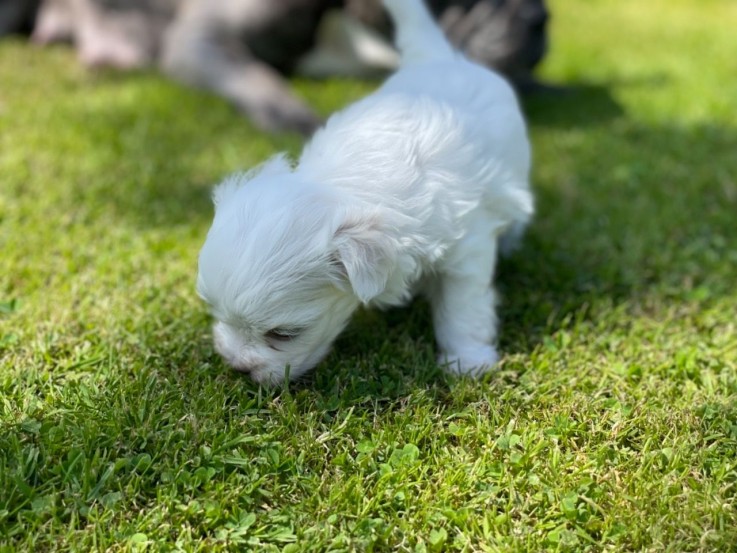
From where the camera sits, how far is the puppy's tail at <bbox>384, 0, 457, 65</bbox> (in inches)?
120

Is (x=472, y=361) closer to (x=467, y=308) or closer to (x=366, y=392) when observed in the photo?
(x=467, y=308)

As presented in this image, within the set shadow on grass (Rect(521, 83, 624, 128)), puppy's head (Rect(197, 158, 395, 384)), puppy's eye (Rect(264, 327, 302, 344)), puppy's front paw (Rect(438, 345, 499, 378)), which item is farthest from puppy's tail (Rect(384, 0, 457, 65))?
shadow on grass (Rect(521, 83, 624, 128))

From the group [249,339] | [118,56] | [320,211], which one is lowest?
[118,56]

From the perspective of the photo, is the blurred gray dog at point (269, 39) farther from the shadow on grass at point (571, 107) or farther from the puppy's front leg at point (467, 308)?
the puppy's front leg at point (467, 308)

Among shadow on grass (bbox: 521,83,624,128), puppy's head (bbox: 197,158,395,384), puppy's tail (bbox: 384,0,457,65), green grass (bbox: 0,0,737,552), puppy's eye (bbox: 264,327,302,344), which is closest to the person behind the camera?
green grass (bbox: 0,0,737,552)

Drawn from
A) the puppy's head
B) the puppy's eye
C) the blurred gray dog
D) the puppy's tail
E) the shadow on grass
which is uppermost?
the puppy's tail

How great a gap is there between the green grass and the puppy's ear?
368mm

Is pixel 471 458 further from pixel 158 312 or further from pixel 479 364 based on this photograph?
pixel 158 312

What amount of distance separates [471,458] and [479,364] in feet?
1.49

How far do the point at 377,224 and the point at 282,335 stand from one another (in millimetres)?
428

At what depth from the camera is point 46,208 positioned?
3.25m

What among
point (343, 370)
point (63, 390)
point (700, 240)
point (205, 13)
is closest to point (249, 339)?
point (343, 370)

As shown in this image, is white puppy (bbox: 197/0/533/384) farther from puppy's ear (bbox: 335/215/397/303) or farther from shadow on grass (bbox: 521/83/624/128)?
shadow on grass (bbox: 521/83/624/128)

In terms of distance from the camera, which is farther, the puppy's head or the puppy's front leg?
the puppy's front leg
